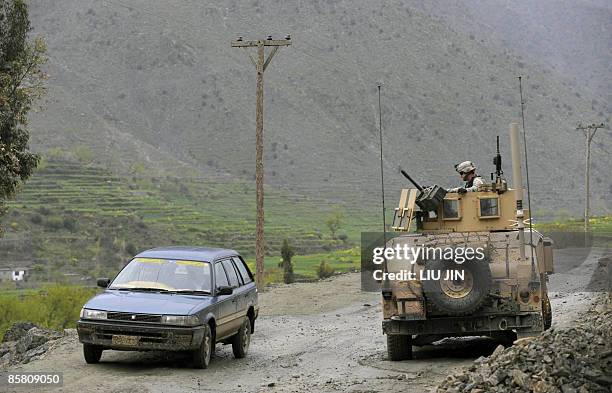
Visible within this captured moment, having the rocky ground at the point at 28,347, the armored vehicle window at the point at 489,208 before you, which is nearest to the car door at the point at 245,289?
the rocky ground at the point at 28,347

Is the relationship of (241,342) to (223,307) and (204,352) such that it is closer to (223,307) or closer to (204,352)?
(223,307)

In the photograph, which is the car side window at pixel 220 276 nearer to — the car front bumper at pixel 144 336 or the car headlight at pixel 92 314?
the car front bumper at pixel 144 336

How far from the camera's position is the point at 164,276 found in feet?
46.9

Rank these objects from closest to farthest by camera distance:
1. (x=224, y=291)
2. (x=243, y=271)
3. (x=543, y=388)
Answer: (x=543, y=388) → (x=224, y=291) → (x=243, y=271)

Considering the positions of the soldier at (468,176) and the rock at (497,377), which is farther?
the soldier at (468,176)

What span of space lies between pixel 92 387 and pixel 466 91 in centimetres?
9605

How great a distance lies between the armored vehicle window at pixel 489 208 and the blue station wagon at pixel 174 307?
3.87m

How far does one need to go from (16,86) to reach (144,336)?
14937 millimetres

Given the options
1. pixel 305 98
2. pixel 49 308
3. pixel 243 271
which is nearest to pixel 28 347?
pixel 243 271

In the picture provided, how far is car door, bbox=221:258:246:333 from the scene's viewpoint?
14.8m

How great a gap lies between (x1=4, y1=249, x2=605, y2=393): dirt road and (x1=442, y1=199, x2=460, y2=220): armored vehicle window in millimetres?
2065

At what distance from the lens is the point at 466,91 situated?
344 ft

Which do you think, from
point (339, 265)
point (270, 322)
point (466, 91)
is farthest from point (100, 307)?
point (466, 91)

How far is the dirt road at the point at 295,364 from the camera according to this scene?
476 inches
